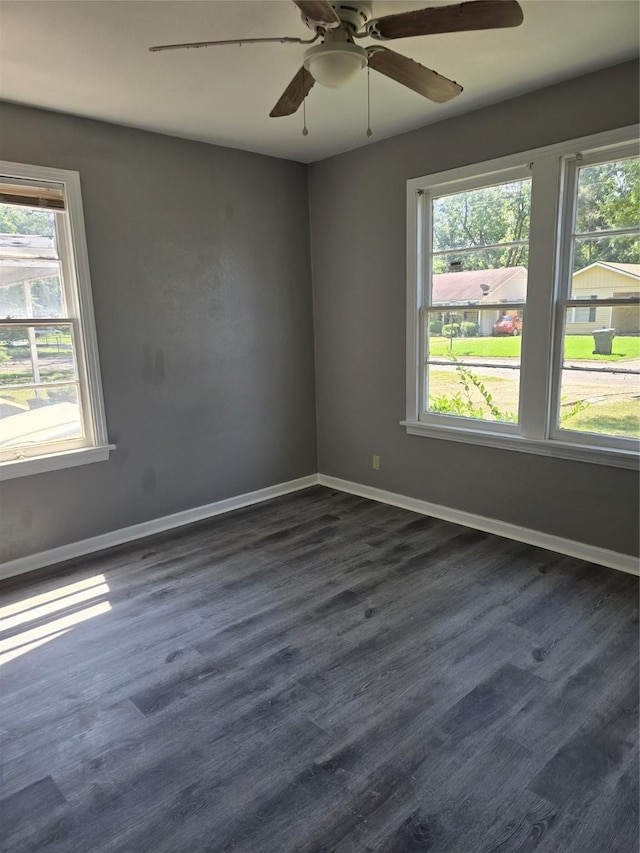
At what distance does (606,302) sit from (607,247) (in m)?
0.29

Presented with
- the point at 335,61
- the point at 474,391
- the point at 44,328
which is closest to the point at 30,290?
the point at 44,328

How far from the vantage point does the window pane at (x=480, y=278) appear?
3234 millimetres

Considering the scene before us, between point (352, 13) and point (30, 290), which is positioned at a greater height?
point (352, 13)

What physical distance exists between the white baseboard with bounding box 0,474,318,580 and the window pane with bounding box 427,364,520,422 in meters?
1.50

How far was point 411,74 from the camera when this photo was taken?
2098 millimetres

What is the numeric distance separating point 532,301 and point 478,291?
0.41m

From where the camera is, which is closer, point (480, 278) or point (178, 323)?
point (480, 278)

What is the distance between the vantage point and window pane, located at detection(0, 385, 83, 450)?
3.11 meters

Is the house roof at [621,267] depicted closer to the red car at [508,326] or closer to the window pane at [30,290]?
the red car at [508,326]

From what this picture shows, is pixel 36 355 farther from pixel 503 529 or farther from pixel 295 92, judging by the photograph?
pixel 503 529

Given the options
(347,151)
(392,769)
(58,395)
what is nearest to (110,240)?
(58,395)

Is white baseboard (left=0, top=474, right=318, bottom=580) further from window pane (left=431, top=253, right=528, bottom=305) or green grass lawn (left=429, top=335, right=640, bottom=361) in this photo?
window pane (left=431, top=253, right=528, bottom=305)

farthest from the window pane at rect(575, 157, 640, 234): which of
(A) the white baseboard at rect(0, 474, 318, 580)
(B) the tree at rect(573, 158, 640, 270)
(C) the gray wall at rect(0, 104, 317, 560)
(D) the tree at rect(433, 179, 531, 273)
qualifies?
(A) the white baseboard at rect(0, 474, 318, 580)

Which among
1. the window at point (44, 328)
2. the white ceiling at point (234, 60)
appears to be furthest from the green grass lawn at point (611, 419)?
the window at point (44, 328)
